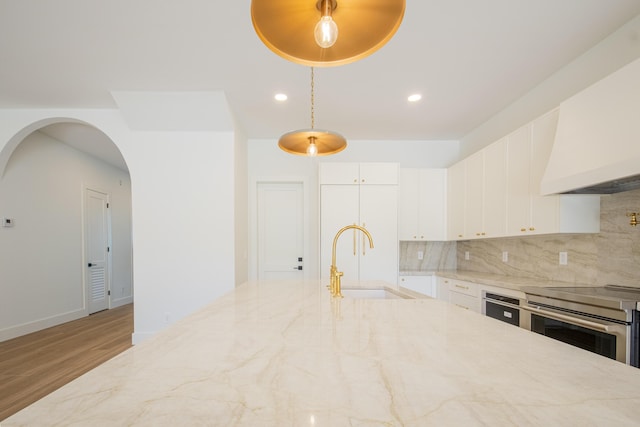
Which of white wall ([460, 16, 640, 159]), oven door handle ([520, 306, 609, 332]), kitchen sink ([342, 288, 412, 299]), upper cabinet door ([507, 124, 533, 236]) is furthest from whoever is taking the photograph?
upper cabinet door ([507, 124, 533, 236])

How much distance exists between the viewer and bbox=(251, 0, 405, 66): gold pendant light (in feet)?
2.89

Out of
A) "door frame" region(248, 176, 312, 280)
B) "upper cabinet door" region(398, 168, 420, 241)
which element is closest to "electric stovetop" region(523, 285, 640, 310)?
"upper cabinet door" region(398, 168, 420, 241)

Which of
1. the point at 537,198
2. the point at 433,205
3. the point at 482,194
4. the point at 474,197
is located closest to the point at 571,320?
the point at 537,198

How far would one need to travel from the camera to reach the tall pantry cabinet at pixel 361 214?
12.7 feet

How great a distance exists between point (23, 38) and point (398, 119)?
344cm

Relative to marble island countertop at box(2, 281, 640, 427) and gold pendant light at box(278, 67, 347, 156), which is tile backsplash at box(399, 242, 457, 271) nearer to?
gold pendant light at box(278, 67, 347, 156)

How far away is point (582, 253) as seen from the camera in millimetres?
2471

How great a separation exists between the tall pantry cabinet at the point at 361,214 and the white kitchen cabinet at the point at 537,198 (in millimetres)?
1378

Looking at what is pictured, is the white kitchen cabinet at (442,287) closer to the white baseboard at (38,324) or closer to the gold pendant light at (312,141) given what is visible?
the gold pendant light at (312,141)

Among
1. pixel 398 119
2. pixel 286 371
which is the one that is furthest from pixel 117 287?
pixel 286 371

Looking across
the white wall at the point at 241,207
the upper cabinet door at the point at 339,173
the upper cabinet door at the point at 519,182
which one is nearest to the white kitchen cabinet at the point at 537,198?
the upper cabinet door at the point at 519,182

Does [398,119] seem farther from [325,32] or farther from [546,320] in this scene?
[325,32]

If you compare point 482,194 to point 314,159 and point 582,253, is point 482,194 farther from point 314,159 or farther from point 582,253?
point 314,159

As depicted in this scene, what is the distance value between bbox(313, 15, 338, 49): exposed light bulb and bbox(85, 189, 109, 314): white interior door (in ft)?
18.5
